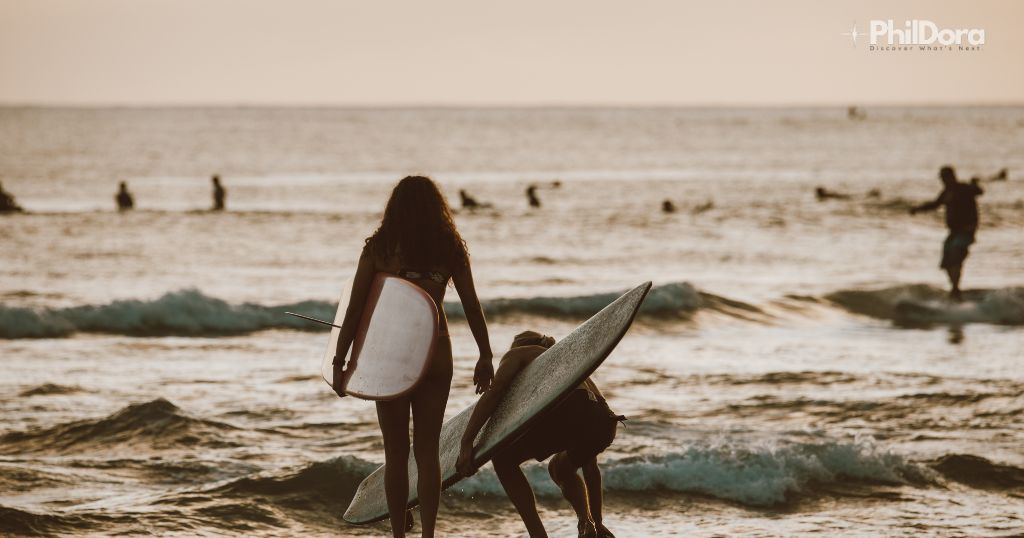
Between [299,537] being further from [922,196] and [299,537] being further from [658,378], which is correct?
[922,196]

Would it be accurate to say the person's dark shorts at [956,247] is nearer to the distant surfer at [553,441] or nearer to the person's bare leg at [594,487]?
the person's bare leg at [594,487]

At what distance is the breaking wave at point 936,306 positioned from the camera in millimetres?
16828

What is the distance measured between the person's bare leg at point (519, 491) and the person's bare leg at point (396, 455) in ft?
1.36

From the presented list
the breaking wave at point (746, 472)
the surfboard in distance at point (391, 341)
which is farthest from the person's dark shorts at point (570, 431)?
the breaking wave at point (746, 472)

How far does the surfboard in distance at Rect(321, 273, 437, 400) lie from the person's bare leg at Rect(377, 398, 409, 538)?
0.11 metres

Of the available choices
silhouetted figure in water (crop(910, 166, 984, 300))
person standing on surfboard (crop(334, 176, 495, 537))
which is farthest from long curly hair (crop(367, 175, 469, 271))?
silhouetted figure in water (crop(910, 166, 984, 300))

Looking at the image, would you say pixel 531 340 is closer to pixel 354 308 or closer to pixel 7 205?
pixel 354 308

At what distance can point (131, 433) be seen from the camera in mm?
9375

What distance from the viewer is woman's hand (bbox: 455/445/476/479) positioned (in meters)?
5.11

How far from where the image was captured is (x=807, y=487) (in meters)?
7.82

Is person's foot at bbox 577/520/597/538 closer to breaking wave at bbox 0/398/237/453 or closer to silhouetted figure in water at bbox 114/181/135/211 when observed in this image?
breaking wave at bbox 0/398/237/453

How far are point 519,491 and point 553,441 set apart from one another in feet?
0.84

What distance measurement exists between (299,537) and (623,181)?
4959cm

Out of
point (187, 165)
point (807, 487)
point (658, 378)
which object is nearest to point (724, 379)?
point (658, 378)
